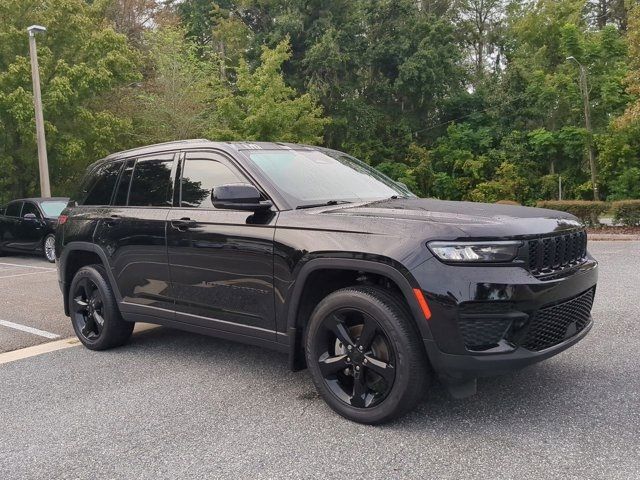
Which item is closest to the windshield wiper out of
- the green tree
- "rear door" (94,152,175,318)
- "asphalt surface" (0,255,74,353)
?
"rear door" (94,152,175,318)

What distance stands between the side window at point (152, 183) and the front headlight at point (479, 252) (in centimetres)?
245

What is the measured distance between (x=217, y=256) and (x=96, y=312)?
6.18 feet

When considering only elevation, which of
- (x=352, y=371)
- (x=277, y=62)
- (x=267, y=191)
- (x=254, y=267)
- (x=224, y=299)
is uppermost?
(x=277, y=62)

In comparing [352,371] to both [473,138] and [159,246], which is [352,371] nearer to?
[159,246]

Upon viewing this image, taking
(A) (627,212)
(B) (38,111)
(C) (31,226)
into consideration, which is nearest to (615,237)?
(A) (627,212)

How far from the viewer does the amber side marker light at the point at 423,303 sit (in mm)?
3145

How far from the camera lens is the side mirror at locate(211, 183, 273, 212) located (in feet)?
12.3

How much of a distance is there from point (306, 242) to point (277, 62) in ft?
76.6

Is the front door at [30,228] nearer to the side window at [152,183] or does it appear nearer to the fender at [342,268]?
the side window at [152,183]

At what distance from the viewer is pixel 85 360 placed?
16.4 feet

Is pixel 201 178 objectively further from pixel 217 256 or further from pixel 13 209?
pixel 13 209

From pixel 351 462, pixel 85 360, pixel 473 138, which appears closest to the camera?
pixel 351 462

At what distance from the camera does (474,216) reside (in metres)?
3.38

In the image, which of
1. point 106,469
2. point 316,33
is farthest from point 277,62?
point 106,469
